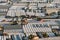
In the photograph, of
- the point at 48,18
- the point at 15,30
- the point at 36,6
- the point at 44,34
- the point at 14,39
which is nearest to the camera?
the point at 14,39

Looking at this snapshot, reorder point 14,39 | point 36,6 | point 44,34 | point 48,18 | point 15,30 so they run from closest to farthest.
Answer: point 14,39 → point 44,34 → point 15,30 → point 48,18 → point 36,6

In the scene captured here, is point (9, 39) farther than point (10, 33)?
No

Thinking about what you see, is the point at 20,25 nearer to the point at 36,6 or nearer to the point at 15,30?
the point at 15,30

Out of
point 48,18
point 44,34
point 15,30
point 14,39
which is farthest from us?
point 48,18

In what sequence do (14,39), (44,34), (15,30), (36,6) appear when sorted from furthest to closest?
(36,6)
(15,30)
(44,34)
(14,39)

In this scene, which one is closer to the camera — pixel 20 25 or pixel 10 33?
pixel 10 33

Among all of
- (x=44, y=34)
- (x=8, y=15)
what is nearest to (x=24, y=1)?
(x=8, y=15)

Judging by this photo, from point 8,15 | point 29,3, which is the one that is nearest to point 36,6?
point 29,3

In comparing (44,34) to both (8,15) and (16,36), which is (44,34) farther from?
(8,15)

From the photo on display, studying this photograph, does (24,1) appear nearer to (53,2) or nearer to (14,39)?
(53,2)
